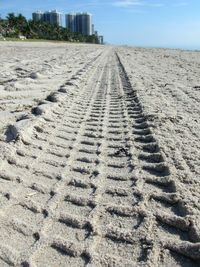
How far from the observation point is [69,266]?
2.18 m

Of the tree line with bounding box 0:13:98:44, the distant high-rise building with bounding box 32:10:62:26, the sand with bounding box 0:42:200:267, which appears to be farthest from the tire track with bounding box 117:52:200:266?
the distant high-rise building with bounding box 32:10:62:26

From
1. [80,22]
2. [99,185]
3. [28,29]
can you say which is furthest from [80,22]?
[99,185]

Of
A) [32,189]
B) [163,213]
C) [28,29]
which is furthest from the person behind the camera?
[28,29]

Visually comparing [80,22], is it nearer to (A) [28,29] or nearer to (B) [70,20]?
(B) [70,20]

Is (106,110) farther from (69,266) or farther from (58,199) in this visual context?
(69,266)

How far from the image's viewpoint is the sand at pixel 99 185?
2.30 meters

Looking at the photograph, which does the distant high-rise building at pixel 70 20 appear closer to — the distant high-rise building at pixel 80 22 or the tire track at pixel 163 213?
the distant high-rise building at pixel 80 22

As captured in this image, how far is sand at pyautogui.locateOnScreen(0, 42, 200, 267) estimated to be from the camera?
2305 mm

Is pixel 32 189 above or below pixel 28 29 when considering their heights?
above

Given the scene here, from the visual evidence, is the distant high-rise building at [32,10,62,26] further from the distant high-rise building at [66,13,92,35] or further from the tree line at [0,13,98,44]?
the tree line at [0,13,98,44]

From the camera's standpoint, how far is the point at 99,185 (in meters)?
3.16

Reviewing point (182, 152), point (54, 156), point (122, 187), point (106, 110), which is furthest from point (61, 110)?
point (122, 187)

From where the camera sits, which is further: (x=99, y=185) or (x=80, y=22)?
(x=80, y=22)

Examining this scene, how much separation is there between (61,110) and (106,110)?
Answer: 70 cm
